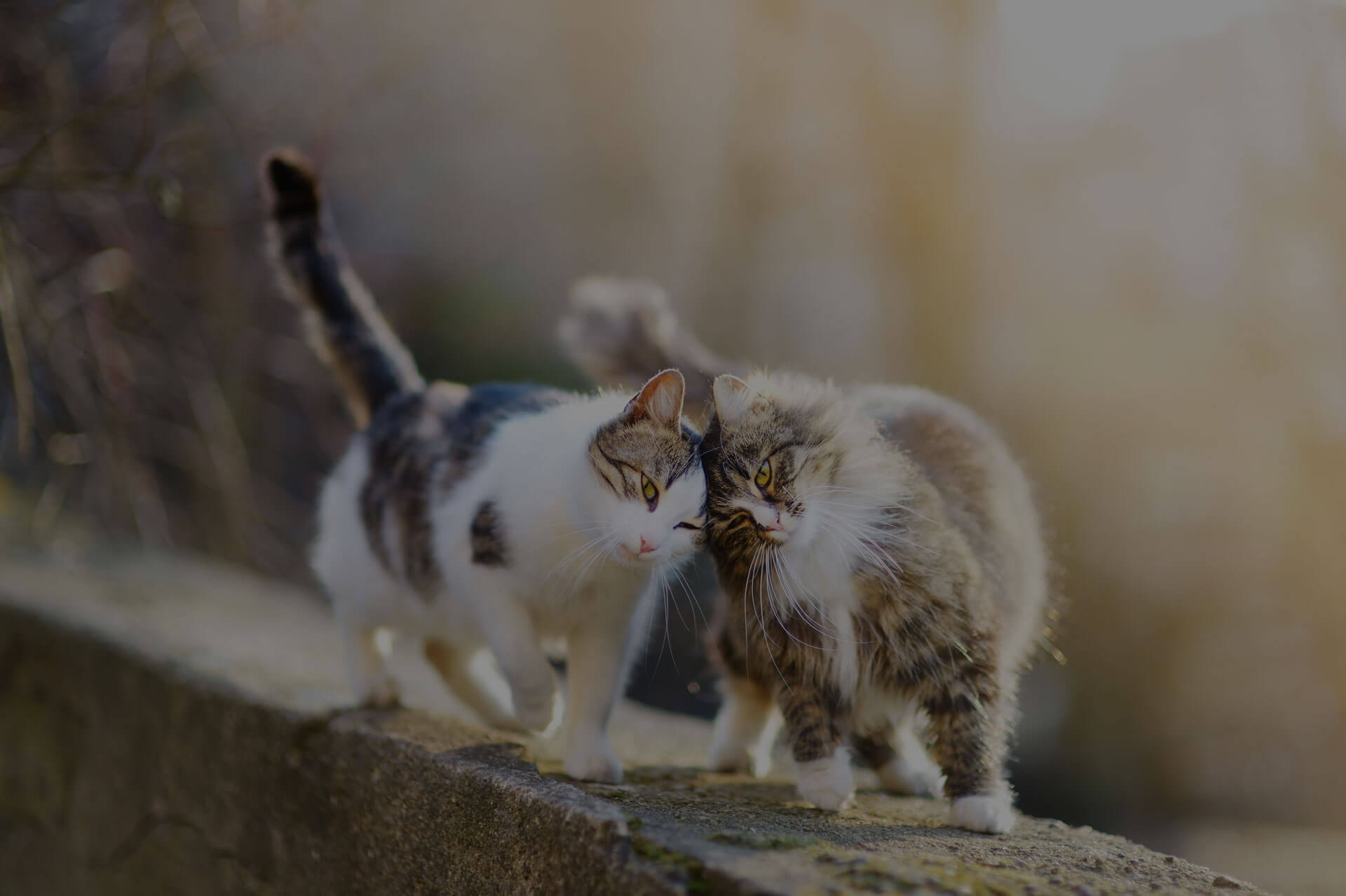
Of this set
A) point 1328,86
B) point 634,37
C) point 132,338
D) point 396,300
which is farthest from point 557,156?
point 1328,86

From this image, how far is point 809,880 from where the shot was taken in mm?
1123

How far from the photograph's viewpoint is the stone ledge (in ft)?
4.17

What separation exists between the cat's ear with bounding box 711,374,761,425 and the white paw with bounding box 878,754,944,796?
827 millimetres

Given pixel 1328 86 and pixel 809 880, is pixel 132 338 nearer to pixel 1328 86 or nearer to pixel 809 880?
pixel 809 880

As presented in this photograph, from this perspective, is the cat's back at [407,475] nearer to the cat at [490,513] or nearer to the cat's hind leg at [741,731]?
the cat at [490,513]

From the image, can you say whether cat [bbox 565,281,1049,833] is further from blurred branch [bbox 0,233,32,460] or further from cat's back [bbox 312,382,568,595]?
blurred branch [bbox 0,233,32,460]

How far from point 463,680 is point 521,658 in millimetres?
592

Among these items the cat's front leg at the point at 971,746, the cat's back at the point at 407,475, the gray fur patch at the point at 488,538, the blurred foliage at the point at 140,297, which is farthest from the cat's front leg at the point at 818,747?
the blurred foliage at the point at 140,297

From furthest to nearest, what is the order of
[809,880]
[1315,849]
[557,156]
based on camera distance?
1. [557,156]
2. [1315,849]
3. [809,880]

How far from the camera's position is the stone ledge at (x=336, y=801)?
1272 mm

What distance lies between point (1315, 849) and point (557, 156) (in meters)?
4.79

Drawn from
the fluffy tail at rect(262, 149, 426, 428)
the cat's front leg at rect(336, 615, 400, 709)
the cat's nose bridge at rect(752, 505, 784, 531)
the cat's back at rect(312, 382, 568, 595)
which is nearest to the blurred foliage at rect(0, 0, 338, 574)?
the fluffy tail at rect(262, 149, 426, 428)

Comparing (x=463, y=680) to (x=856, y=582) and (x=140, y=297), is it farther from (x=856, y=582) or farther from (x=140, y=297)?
(x=140, y=297)

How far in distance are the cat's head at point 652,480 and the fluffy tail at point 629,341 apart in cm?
61
